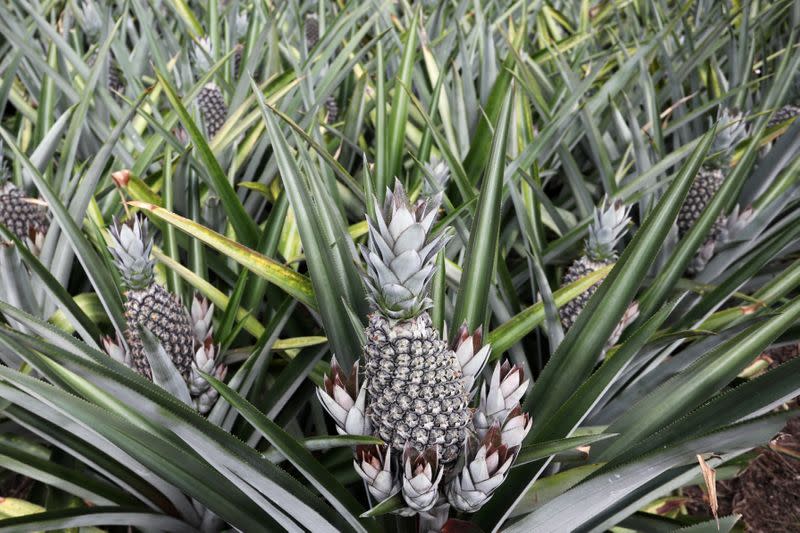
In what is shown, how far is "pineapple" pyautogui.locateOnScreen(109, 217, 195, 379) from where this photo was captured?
0.87 metres

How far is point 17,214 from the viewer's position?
1.21 metres

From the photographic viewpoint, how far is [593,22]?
2.59m

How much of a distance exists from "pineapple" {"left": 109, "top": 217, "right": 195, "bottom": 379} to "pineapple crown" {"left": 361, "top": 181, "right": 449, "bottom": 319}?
16.9 inches

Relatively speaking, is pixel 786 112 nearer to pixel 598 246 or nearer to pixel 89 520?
pixel 598 246

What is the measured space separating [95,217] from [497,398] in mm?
979

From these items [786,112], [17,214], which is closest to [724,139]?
[786,112]

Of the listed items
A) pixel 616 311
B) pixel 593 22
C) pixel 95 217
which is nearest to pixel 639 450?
pixel 616 311

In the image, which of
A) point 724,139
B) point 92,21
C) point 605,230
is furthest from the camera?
point 92,21

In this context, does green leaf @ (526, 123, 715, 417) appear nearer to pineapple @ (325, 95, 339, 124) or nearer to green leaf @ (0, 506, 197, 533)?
green leaf @ (0, 506, 197, 533)

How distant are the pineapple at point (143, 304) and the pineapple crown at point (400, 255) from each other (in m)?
0.43

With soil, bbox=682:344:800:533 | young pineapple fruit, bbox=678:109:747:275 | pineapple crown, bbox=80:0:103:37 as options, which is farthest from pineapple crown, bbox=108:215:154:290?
pineapple crown, bbox=80:0:103:37

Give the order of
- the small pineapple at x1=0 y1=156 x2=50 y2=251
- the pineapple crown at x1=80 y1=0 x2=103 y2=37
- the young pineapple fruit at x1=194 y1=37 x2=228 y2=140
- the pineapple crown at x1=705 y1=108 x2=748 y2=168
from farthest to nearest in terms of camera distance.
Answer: the pineapple crown at x1=80 y1=0 x2=103 y2=37 → the young pineapple fruit at x1=194 y1=37 x2=228 y2=140 → the pineapple crown at x1=705 y1=108 x2=748 y2=168 → the small pineapple at x1=0 y1=156 x2=50 y2=251

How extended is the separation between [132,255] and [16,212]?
52 cm

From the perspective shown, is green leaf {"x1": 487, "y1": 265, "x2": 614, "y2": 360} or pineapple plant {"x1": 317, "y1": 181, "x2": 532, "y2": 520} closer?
pineapple plant {"x1": 317, "y1": 181, "x2": 532, "y2": 520}
